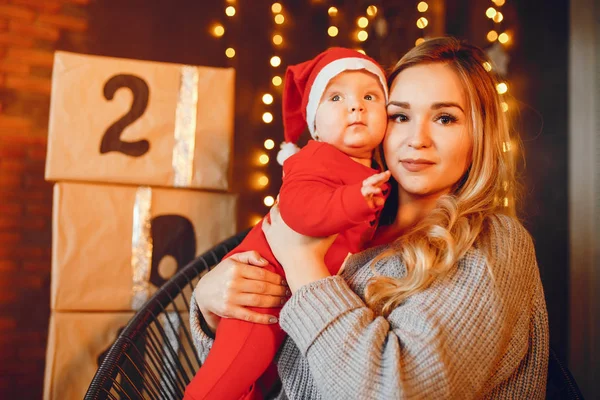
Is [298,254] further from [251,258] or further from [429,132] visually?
[429,132]

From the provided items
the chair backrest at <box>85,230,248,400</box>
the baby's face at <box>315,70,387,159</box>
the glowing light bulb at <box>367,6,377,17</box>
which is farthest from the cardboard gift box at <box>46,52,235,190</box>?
the glowing light bulb at <box>367,6,377,17</box>

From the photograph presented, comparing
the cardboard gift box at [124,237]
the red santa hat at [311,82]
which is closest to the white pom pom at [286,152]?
the red santa hat at [311,82]

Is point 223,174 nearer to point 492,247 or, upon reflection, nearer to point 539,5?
point 492,247

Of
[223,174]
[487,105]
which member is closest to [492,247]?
[487,105]

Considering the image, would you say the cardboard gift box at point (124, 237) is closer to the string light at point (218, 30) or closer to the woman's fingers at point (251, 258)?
the woman's fingers at point (251, 258)

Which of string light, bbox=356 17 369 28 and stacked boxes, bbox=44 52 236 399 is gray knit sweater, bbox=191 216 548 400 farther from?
string light, bbox=356 17 369 28

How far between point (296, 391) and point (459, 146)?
671mm

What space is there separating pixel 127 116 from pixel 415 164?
3.23 feet

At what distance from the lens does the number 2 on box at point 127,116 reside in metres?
1.67

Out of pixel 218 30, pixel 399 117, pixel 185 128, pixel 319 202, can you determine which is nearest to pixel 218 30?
pixel 218 30

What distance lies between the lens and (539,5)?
6.39 ft

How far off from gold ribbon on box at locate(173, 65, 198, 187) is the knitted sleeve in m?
0.86

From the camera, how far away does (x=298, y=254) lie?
108cm

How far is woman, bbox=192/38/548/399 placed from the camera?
0.91m
